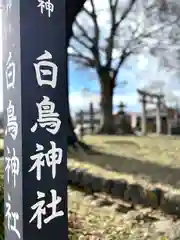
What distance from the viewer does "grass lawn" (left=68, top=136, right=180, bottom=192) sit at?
7.55 ft

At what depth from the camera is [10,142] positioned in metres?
1.12

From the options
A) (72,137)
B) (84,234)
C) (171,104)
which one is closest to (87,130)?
(72,137)

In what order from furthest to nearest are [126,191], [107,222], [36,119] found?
[126,191] < [107,222] < [36,119]

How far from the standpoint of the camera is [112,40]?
2473 millimetres

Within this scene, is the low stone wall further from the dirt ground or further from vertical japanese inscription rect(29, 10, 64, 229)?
vertical japanese inscription rect(29, 10, 64, 229)

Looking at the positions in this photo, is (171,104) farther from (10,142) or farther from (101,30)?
(10,142)

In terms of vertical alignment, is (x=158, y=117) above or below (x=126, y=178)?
above

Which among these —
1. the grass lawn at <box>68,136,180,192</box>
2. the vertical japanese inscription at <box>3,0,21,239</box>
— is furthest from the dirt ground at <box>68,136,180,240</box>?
the vertical japanese inscription at <box>3,0,21,239</box>

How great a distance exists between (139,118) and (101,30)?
2.13 ft

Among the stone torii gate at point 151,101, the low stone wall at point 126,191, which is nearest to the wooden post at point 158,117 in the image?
the stone torii gate at point 151,101

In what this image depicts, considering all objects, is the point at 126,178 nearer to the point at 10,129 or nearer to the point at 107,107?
the point at 107,107

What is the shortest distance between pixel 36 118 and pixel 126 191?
1.41m

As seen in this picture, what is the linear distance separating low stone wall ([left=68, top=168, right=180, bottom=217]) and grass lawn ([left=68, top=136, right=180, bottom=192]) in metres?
0.04

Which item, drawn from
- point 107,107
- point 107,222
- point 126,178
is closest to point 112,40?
point 107,107
